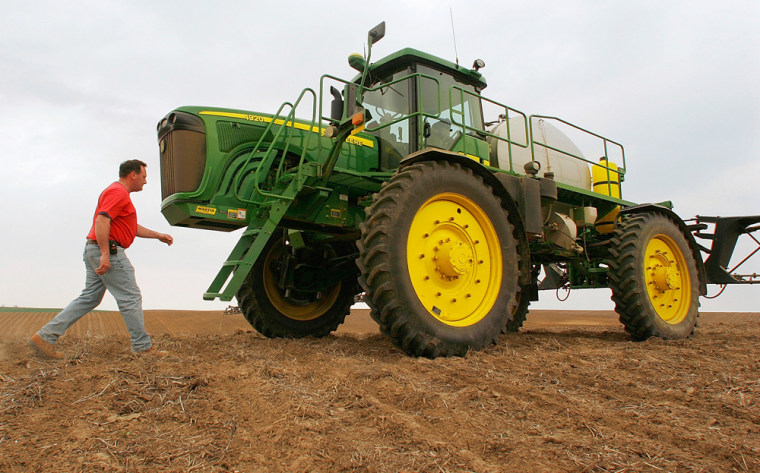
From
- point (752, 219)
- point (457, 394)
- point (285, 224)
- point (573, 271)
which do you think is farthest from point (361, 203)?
point (752, 219)

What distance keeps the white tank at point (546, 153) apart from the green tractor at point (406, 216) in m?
0.03

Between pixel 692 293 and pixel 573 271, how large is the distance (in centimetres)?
158

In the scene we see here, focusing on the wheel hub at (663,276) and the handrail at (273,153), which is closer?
the handrail at (273,153)

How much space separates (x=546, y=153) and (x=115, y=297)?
5.81 m

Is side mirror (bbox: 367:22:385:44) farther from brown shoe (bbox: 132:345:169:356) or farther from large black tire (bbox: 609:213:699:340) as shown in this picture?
large black tire (bbox: 609:213:699:340)

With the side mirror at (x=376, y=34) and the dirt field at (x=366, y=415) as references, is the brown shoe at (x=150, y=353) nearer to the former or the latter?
the dirt field at (x=366, y=415)

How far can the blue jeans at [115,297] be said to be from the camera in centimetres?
418

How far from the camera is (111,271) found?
422 cm

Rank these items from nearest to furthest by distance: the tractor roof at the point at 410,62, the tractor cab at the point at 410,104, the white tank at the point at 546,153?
the tractor cab at the point at 410,104, the tractor roof at the point at 410,62, the white tank at the point at 546,153

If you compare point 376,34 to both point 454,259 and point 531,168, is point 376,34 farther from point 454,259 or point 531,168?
point 454,259

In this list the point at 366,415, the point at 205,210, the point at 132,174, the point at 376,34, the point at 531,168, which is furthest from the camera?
the point at 531,168

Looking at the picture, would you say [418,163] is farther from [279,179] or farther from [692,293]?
[692,293]

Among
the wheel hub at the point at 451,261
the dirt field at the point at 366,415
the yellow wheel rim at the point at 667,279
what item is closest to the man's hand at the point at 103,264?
the dirt field at the point at 366,415

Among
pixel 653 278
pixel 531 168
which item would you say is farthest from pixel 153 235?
pixel 653 278
